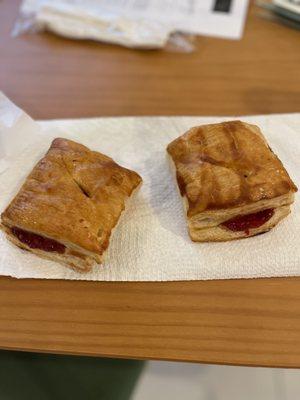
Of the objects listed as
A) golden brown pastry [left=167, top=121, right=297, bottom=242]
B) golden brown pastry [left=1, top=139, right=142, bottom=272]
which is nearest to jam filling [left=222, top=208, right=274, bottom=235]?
golden brown pastry [left=167, top=121, right=297, bottom=242]

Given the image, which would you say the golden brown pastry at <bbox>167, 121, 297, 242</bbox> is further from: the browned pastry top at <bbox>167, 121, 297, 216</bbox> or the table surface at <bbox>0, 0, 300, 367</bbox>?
the table surface at <bbox>0, 0, 300, 367</bbox>

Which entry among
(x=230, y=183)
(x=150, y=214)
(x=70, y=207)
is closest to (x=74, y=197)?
(x=70, y=207)

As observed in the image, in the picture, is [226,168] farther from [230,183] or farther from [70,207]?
[70,207]

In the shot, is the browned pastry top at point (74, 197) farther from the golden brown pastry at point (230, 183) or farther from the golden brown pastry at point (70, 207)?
the golden brown pastry at point (230, 183)

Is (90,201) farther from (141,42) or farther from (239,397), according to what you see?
(239,397)

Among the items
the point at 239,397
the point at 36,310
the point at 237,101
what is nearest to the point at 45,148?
the point at 36,310

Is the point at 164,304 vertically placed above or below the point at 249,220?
below

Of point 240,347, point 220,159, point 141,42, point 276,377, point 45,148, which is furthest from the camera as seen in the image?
point 276,377
